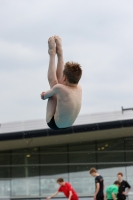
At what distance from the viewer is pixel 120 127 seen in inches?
941

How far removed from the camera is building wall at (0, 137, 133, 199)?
23.9 meters

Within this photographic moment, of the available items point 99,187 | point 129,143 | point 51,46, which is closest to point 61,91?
point 51,46

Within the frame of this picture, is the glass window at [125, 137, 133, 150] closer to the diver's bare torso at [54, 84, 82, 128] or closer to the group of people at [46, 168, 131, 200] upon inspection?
the group of people at [46, 168, 131, 200]

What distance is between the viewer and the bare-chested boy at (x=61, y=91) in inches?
298

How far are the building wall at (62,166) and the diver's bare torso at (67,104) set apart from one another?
15.8 m

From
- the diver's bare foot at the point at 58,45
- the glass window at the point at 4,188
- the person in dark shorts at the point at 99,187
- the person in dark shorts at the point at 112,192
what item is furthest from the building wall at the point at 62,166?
the diver's bare foot at the point at 58,45

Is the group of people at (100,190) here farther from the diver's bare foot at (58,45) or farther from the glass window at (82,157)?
the diver's bare foot at (58,45)

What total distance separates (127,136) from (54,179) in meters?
4.35

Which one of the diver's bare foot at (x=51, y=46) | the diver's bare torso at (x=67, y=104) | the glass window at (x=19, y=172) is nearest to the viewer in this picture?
the diver's bare torso at (x=67, y=104)

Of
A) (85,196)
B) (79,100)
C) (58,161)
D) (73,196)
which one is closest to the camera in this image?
(79,100)

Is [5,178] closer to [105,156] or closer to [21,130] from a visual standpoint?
[21,130]

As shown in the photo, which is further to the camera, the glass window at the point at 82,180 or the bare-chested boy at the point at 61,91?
the glass window at the point at 82,180

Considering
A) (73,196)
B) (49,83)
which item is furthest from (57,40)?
(73,196)

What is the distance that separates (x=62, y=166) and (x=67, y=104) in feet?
57.3
